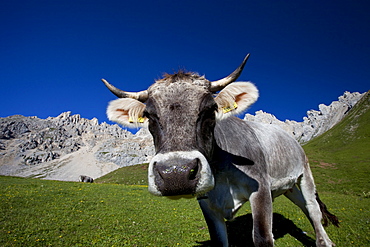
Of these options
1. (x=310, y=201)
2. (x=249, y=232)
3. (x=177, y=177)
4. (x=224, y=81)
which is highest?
(x=224, y=81)

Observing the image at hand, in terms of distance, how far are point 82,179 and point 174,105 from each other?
145 feet

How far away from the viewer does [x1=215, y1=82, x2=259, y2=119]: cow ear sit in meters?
4.48

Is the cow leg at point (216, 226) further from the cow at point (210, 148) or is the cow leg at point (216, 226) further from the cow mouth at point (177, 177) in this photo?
the cow mouth at point (177, 177)

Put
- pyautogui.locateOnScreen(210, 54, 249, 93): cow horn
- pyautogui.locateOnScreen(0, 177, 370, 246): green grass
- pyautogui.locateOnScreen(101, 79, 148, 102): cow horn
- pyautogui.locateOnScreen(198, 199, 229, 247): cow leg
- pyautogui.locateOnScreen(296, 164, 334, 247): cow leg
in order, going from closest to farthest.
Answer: pyautogui.locateOnScreen(210, 54, 249, 93): cow horn → pyautogui.locateOnScreen(101, 79, 148, 102): cow horn → pyautogui.locateOnScreen(198, 199, 229, 247): cow leg → pyautogui.locateOnScreen(296, 164, 334, 247): cow leg → pyautogui.locateOnScreen(0, 177, 370, 246): green grass

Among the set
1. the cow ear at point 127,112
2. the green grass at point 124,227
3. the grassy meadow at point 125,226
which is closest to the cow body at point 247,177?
the cow ear at point 127,112

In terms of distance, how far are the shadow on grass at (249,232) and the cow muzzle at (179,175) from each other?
202 inches

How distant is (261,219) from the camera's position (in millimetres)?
4219

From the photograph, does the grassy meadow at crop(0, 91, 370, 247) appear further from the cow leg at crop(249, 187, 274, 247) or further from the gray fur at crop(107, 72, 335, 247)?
the cow leg at crop(249, 187, 274, 247)

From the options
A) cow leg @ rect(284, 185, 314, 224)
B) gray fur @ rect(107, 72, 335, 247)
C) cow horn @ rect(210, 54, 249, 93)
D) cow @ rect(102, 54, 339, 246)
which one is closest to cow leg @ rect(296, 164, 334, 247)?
cow leg @ rect(284, 185, 314, 224)

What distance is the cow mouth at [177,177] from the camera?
2.81m

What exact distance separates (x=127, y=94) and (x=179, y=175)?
246 cm

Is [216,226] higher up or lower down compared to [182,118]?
lower down

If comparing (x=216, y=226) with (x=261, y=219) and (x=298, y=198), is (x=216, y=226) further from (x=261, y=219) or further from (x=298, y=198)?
(x=298, y=198)

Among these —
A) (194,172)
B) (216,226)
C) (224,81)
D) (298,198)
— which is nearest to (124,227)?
(216,226)
